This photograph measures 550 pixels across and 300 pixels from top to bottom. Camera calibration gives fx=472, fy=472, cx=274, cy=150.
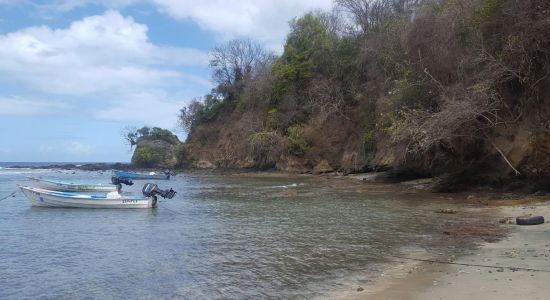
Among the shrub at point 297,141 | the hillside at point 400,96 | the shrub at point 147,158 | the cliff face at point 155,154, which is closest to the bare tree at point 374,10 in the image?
the hillside at point 400,96

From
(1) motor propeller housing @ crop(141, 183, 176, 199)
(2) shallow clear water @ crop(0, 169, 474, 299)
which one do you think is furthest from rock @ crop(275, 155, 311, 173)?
(1) motor propeller housing @ crop(141, 183, 176, 199)

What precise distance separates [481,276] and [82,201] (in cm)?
1904

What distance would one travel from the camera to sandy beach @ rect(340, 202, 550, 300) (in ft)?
23.7

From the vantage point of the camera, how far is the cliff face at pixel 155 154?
75.0m

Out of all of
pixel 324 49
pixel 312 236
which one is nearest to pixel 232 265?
pixel 312 236

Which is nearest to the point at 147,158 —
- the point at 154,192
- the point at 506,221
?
the point at 154,192

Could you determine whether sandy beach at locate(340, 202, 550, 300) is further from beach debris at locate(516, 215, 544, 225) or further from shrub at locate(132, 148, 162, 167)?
shrub at locate(132, 148, 162, 167)

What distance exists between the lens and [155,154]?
253 feet

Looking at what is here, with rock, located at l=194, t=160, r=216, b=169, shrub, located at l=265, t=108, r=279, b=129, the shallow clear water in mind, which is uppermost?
shrub, located at l=265, t=108, r=279, b=129

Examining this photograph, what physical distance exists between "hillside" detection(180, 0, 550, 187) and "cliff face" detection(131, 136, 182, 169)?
8.99 meters

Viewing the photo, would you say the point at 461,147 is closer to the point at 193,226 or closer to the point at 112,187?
the point at 193,226

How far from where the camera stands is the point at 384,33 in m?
35.7

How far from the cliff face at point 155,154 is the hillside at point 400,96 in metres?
8.99

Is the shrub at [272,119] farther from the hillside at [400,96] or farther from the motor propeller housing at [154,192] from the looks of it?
the motor propeller housing at [154,192]
